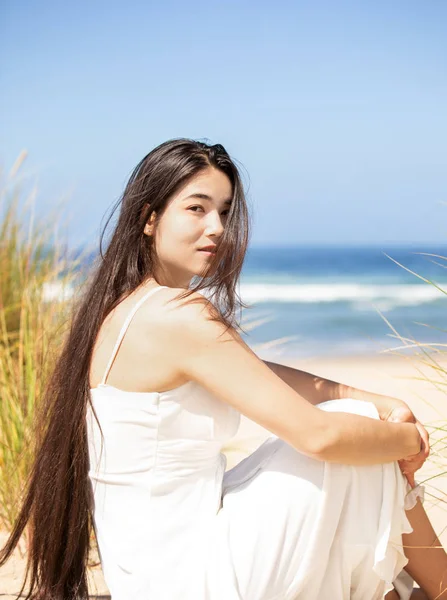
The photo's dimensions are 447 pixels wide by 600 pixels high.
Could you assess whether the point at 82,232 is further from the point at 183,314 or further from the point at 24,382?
the point at 183,314

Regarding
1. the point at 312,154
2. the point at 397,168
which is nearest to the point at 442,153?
the point at 397,168

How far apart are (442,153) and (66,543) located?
29326 millimetres

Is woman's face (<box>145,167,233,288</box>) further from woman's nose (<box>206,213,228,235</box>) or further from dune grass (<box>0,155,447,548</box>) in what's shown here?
dune grass (<box>0,155,447,548</box>)

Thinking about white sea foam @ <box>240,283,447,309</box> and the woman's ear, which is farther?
white sea foam @ <box>240,283,447,309</box>

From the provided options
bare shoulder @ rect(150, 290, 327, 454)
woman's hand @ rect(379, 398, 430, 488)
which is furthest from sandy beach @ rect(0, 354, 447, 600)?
bare shoulder @ rect(150, 290, 327, 454)

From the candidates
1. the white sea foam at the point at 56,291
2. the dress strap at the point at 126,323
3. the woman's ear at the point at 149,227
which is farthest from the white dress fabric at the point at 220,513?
the white sea foam at the point at 56,291

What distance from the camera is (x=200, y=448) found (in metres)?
1.95

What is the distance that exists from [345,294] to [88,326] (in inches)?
668

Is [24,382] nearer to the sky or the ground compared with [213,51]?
nearer to the ground

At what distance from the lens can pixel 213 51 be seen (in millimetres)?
37281

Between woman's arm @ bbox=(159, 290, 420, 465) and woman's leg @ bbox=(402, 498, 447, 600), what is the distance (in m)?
0.32

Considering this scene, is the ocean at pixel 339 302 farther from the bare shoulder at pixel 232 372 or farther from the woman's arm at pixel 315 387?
the bare shoulder at pixel 232 372

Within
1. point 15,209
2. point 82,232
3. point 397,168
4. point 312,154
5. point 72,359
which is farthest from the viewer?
point 312,154

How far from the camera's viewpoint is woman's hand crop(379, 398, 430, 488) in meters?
2.07
